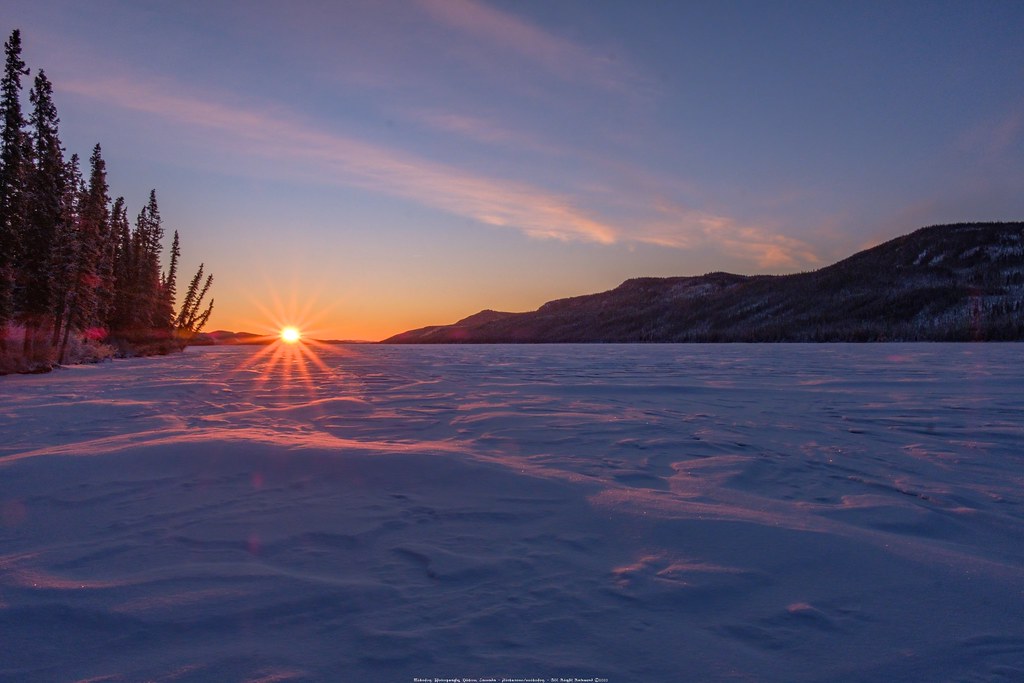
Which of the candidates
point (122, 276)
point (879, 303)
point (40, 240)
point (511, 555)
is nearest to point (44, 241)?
point (40, 240)

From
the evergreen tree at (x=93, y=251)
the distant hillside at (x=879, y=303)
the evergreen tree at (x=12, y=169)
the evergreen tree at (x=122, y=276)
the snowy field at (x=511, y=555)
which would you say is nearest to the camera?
the snowy field at (x=511, y=555)

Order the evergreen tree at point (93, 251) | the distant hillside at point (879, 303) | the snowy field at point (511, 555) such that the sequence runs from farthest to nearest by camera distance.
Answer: the distant hillside at point (879, 303)
the evergreen tree at point (93, 251)
the snowy field at point (511, 555)

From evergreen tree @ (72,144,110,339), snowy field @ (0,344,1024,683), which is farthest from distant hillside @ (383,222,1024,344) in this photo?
evergreen tree @ (72,144,110,339)

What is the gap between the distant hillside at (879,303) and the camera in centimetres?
8411

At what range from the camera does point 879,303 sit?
10762cm

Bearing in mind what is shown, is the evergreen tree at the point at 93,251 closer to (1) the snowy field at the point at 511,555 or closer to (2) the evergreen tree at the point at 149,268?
(2) the evergreen tree at the point at 149,268

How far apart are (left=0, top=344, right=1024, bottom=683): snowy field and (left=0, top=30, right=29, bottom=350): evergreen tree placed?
74.5 ft

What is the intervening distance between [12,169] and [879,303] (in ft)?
409

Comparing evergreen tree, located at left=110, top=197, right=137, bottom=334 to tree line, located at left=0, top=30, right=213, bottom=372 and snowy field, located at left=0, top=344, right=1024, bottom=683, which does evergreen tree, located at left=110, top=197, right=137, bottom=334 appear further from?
snowy field, located at left=0, top=344, right=1024, bottom=683

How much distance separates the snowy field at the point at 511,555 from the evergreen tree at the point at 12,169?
74.5 feet

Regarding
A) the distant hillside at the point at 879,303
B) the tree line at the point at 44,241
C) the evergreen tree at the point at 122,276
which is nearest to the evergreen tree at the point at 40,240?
the tree line at the point at 44,241

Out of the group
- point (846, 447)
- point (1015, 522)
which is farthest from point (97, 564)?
point (846, 447)

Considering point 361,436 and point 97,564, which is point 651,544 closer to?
point 97,564

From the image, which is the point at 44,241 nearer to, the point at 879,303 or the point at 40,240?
the point at 40,240
